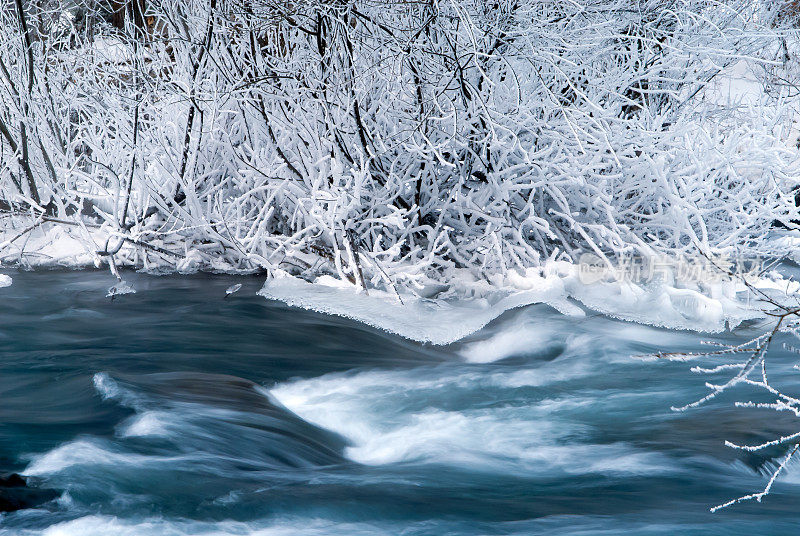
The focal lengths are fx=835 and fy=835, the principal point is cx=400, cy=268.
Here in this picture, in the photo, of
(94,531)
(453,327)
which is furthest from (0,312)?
(94,531)

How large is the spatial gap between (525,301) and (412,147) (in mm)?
1238

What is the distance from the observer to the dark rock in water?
2.57 m

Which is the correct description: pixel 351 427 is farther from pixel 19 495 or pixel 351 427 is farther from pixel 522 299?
pixel 522 299

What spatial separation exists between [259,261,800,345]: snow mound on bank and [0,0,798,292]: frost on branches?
150 mm

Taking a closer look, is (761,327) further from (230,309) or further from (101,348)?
(101,348)

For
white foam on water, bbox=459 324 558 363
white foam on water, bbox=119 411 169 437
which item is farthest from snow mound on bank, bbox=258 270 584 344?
white foam on water, bbox=119 411 169 437

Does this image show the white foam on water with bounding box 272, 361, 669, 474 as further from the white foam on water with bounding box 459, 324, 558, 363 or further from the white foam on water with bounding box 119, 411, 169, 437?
the white foam on water with bounding box 119, 411, 169, 437

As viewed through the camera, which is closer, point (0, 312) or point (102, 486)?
point (102, 486)

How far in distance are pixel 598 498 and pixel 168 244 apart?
4.44m

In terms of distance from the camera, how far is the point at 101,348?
4.57 metres

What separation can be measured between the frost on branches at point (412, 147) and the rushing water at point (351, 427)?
0.64m

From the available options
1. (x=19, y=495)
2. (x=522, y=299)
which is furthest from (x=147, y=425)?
(x=522, y=299)

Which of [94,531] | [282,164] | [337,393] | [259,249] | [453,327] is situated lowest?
[94,531]

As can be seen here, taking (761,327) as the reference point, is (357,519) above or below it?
below
